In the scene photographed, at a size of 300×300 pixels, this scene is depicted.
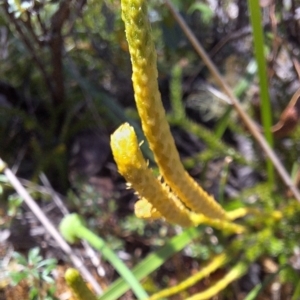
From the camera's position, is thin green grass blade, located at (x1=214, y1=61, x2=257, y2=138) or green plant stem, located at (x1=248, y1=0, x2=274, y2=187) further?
thin green grass blade, located at (x1=214, y1=61, x2=257, y2=138)

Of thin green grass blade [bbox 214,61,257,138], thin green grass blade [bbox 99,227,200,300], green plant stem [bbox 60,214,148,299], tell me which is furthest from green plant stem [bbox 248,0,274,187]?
green plant stem [bbox 60,214,148,299]

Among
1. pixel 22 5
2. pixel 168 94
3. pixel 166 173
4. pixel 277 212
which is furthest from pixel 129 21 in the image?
pixel 168 94

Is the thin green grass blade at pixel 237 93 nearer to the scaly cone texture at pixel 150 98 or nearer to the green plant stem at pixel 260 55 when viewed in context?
the green plant stem at pixel 260 55

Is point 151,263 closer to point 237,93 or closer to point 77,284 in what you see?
point 77,284

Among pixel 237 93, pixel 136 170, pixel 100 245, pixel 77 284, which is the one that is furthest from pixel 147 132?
pixel 237 93

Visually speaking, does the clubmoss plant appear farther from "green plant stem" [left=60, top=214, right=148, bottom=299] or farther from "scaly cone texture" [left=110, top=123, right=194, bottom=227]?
"green plant stem" [left=60, top=214, right=148, bottom=299]

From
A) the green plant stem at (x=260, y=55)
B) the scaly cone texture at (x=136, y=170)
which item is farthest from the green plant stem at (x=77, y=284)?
the green plant stem at (x=260, y=55)

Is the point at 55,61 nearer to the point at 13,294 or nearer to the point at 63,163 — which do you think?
the point at 63,163
